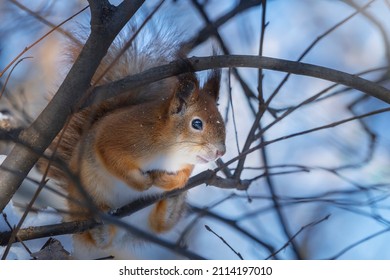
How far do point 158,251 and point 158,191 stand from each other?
0.13 m

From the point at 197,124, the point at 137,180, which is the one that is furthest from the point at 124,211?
the point at 197,124

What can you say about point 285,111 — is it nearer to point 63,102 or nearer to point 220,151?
point 220,151

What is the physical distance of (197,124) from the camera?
106 centimetres

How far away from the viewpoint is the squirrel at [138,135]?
107 centimetres

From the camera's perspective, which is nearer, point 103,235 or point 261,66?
point 261,66

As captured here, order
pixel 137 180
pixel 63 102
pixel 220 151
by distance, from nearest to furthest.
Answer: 1. pixel 63 102
2. pixel 220 151
3. pixel 137 180

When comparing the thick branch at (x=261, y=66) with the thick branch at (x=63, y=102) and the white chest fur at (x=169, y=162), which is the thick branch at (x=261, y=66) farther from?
the white chest fur at (x=169, y=162)

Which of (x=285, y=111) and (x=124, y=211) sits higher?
(x=285, y=111)

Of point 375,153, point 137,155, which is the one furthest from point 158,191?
point 375,153

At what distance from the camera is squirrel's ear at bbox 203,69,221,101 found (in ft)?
3.50

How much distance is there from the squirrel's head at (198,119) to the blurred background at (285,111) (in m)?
0.05

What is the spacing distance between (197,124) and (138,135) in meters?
0.14

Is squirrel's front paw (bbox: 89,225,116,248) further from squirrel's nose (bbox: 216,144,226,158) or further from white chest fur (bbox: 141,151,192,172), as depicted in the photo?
squirrel's nose (bbox: 216,144,226,158)

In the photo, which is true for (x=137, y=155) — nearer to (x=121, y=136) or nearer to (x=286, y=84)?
(x=121, y=136)
